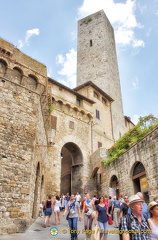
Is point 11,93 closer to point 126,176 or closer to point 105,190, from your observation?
point 126,176

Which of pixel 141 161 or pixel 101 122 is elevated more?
pixel 101 122

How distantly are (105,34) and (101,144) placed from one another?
1961cm

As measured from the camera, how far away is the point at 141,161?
447 inches

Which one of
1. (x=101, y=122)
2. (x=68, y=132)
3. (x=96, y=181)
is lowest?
(x=96, y=181)

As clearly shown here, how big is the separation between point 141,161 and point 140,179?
3.65ft

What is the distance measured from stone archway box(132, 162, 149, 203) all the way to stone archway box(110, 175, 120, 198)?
2203 mm

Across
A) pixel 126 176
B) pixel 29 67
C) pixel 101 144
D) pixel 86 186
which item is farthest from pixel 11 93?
pixel 101 144

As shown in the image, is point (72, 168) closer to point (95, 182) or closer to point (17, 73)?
point (95, 182)

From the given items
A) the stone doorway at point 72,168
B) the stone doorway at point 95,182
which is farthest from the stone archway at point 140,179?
the stone doorway at point 72,168

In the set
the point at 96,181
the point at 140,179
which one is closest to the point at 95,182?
the point at 96,181

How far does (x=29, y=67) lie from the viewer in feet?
46.0

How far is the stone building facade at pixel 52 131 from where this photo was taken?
669cm

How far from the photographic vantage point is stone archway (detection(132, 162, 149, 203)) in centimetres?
1101

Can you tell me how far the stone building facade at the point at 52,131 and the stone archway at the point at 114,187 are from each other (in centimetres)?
15
